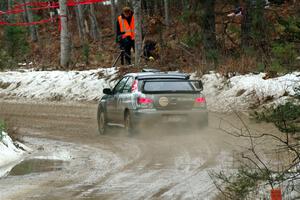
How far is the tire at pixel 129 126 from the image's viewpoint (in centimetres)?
1801

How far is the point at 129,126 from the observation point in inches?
717

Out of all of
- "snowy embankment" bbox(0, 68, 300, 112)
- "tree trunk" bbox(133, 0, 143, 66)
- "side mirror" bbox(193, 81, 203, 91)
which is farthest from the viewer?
"tree trunk" bbox(133, 0, 143, 66)

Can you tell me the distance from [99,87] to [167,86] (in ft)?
40.0

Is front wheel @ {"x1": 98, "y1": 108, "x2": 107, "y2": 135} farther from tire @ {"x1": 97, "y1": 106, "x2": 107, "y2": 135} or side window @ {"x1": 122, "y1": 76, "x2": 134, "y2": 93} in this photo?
side window @ {"x1": 122, "y1": 76, "x2": 134, "y2": 93}

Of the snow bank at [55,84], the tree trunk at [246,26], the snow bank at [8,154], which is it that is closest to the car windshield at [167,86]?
the snow bank at [8,154]

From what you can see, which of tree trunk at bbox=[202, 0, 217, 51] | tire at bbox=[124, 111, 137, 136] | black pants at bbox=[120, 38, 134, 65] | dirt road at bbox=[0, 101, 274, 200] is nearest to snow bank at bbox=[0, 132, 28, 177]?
dirt road at bbox=[0, 101, 274, 200]

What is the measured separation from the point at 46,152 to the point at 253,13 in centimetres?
1434

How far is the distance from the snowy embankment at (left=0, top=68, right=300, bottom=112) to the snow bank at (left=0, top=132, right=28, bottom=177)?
504cm

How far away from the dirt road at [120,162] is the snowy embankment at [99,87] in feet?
4.78

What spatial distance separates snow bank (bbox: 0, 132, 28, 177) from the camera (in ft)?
44.8

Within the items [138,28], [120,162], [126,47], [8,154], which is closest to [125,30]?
[126,47]

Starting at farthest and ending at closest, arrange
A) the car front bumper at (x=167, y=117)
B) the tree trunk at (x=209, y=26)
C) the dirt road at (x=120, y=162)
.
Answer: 1. the tree trunk at (x=209, y=26)
2. the car front bumper at (x=167, y=117)
3. the dirt road at (x=120, y=162)

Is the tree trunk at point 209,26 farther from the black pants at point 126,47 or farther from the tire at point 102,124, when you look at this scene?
the tire at point 102,124

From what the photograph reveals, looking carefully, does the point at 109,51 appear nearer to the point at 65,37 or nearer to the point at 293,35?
the point at 65,37
